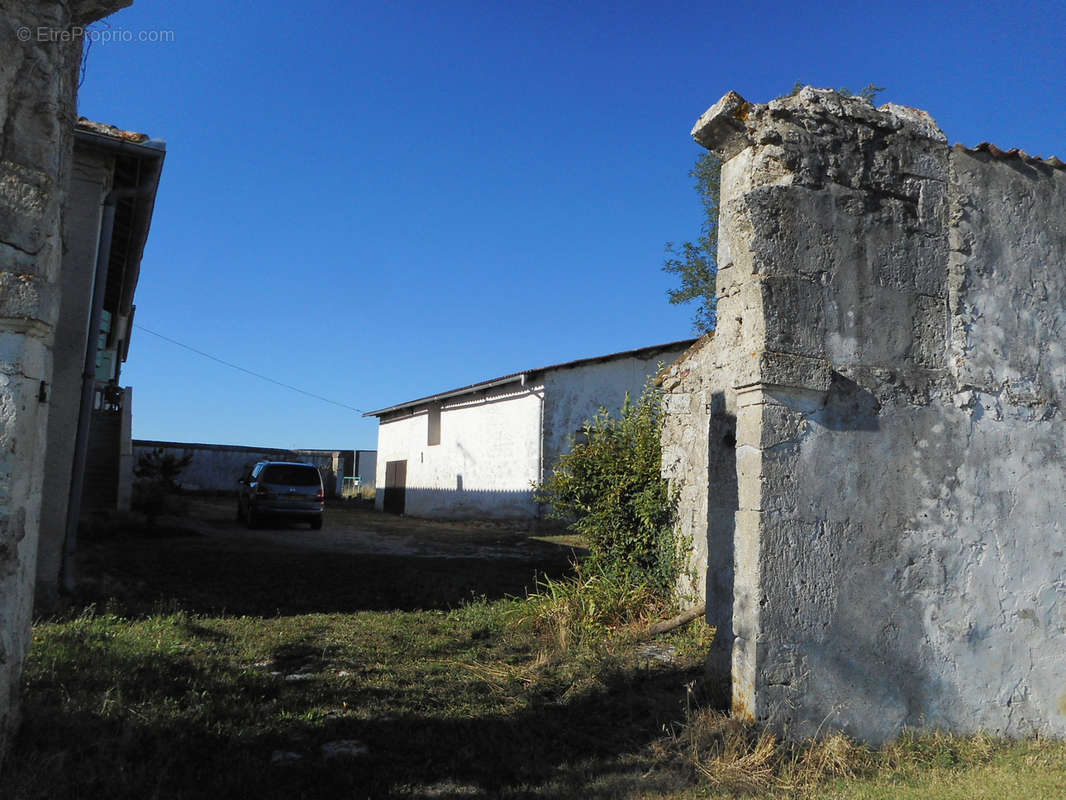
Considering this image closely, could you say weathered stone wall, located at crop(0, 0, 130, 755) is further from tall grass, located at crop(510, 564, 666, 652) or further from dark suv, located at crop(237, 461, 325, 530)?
dark suv, located at crop(237, 461, 325, 530)

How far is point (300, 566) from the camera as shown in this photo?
36.3 ft

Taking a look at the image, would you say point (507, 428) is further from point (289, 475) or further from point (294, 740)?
point (294, 740)

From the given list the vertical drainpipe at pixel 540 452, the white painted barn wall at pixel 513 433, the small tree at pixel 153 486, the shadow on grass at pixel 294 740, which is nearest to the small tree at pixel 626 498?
the shadow on grass at pixel 294 740

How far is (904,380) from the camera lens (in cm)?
480

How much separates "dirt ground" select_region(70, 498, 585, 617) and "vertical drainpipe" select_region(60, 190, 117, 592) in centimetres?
43

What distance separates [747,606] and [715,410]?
2.72m

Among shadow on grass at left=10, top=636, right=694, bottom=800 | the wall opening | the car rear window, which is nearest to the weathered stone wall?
shadow on grass at left=10, top=636, right=694, bottom=800

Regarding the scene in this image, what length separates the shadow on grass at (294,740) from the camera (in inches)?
146

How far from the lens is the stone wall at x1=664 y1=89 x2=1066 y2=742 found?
14.7 feet

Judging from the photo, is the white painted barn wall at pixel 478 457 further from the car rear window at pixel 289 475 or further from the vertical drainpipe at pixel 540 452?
the car rear window at pixel 289 475

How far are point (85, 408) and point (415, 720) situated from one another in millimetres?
5360

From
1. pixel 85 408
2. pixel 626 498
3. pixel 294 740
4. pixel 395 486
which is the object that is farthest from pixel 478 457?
pixel 294 740

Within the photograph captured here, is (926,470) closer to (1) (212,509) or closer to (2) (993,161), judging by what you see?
(2) (993,161)

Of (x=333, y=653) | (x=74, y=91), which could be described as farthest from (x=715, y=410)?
(x=74, y=91)
